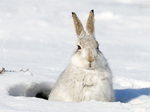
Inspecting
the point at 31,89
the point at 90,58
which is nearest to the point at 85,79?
the point at 90,58

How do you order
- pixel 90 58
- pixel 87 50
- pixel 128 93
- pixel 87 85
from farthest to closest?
1. pixel 128 93
2. pixel 87 85
3. pixel 87 50
4. pixel 90 58

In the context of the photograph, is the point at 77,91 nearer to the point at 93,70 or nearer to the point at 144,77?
the point at 93,70

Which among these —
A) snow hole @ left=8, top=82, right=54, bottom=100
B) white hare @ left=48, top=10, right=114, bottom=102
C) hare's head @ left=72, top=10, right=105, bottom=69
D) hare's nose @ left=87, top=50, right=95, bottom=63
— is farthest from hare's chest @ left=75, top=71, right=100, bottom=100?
snow hole @ left=8, top=82, right=54, bottom=100

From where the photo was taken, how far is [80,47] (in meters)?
5.32

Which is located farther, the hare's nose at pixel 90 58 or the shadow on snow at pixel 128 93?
the shadow on snow at pixel 128 93

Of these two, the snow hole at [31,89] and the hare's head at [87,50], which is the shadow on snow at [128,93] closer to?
the hare's head at [87,50]

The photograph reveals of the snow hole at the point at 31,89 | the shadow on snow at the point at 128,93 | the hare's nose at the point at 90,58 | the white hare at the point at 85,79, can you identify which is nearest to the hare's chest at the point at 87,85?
the white hare at the point at 85,79

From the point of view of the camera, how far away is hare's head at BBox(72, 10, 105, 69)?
5.10 meters

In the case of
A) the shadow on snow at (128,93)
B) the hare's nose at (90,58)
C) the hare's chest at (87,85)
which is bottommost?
the shadow on snow at (128,93)

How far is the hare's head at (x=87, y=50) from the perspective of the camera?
510 cm

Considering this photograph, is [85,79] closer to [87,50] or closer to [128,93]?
[87,50]

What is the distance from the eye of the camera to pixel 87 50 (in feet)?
17.0

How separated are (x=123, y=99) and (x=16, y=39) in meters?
7.19

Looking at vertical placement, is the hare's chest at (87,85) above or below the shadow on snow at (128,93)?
above
